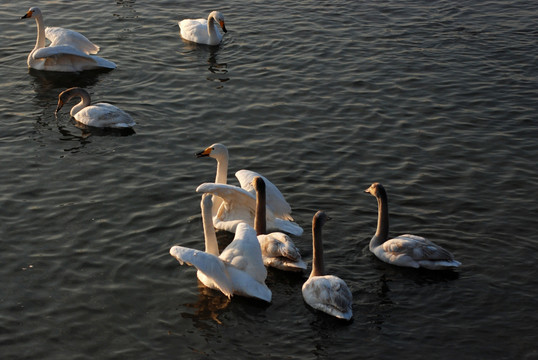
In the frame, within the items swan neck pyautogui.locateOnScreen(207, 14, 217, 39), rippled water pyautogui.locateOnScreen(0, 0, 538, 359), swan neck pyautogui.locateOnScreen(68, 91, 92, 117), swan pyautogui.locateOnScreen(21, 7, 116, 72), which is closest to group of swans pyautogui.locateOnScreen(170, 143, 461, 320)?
rippled water pyautogui.locateOnScreen(0, 0, 538, 359)

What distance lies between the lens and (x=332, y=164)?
47.0 ft

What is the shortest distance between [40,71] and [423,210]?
10.0 m

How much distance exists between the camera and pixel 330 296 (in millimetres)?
9961

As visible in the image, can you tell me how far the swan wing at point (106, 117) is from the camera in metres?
15.6

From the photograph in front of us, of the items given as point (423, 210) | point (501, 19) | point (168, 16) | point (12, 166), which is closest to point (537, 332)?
point (423, 210)

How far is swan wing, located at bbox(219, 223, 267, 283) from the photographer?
34.3 ft

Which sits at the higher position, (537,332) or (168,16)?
(168,16)

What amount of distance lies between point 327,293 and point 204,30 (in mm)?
11134

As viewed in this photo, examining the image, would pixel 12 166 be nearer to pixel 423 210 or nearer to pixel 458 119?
pixel 423 210

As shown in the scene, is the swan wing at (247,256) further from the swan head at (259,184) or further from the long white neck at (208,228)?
the swan head at (259,184)

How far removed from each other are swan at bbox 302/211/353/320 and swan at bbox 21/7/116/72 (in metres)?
9.65

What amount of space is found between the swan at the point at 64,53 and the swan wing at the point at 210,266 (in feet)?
29.9

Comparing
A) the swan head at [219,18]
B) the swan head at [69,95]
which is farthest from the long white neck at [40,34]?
the swan head at [219,18]

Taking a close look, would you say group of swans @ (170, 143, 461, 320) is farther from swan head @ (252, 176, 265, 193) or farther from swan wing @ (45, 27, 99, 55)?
swan wing @ (45, 27, 99, 55)
